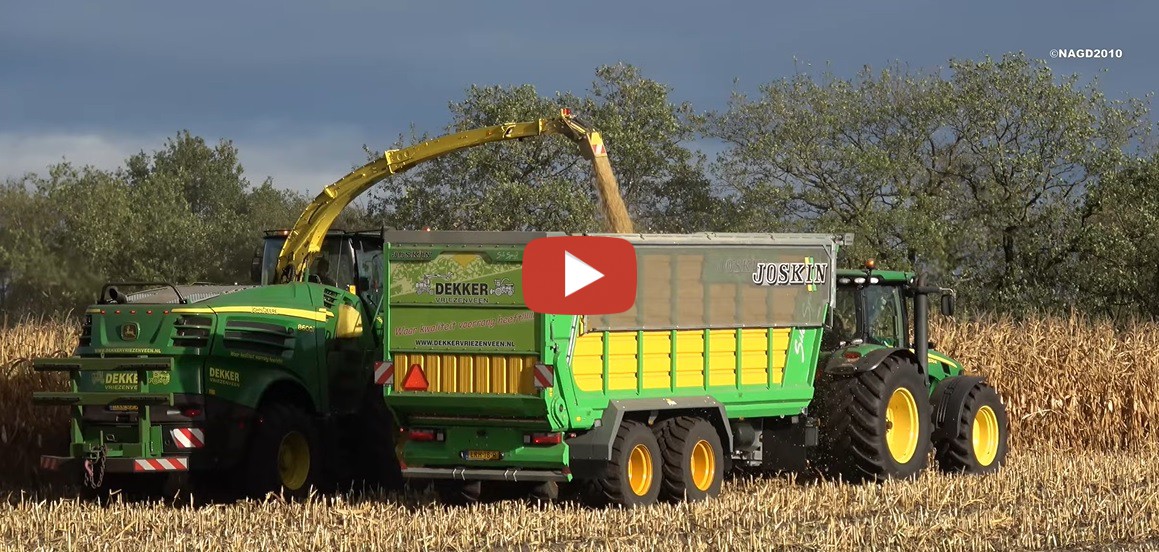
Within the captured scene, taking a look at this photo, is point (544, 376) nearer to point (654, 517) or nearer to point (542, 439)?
point (542, 439)

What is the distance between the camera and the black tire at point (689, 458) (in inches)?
483

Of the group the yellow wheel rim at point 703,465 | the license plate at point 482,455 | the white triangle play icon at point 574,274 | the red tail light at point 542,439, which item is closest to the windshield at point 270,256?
the license plate at point 482,455

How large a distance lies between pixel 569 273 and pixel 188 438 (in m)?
3.78

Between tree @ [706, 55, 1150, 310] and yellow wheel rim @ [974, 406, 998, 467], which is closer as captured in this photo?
yellow wheel rim @ [974, 406, 998, 467]

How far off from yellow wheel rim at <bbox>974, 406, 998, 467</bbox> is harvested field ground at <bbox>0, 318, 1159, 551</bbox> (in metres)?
0.34

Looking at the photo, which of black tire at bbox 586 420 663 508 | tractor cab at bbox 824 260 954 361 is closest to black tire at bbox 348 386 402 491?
black tire at bbox 586 420 663 508

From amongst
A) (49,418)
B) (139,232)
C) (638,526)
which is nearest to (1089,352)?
(638,526)

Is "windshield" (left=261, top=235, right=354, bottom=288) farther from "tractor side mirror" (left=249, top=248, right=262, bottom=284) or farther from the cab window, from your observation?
the cab window

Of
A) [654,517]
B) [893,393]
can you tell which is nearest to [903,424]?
[893,393]

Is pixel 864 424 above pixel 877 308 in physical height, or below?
below

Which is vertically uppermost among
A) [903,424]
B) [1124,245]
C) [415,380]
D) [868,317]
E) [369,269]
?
[1124,245]

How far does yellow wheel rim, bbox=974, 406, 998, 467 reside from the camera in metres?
15.6

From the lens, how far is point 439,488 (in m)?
13.1

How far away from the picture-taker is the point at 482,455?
1220 centimetres
